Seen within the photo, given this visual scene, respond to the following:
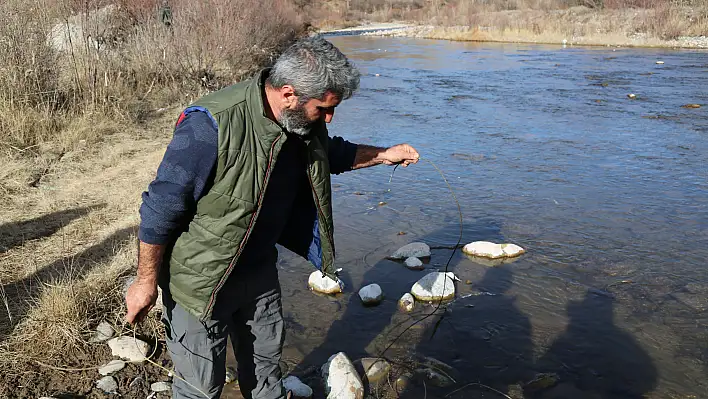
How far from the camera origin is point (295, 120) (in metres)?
2.32

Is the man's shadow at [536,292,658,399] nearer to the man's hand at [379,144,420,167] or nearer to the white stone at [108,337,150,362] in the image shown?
the man's hand at [379,144,420,167]

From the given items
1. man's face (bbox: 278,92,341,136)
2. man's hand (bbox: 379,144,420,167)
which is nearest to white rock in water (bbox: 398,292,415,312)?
man's hand (bbox: 379,144,420,167)

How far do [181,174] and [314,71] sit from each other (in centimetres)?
60

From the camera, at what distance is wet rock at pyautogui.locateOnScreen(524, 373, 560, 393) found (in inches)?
145

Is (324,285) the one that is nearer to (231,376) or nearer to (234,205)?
(231,376)

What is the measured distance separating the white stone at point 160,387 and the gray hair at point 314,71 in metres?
1.97

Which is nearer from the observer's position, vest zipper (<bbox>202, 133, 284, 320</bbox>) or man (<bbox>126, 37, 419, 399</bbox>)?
man (<bbox>126, 37, 419, 399</bbox>)

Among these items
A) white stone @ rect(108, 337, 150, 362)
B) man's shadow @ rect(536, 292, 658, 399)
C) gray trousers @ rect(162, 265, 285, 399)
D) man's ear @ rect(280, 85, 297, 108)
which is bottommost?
man's shadow @ rect(536, 292, 658, 399)

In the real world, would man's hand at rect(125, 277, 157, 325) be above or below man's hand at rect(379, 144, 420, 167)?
below

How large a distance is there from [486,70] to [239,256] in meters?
17.4

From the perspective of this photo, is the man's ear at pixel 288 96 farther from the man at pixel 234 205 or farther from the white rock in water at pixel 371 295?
the white rock in water at pixel 371 295

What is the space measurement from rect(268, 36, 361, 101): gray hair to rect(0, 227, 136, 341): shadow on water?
2.37m

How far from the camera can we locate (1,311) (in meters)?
3.77

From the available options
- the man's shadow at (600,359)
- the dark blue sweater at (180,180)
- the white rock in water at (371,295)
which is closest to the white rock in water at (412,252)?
the white rock in water at (371,295)
